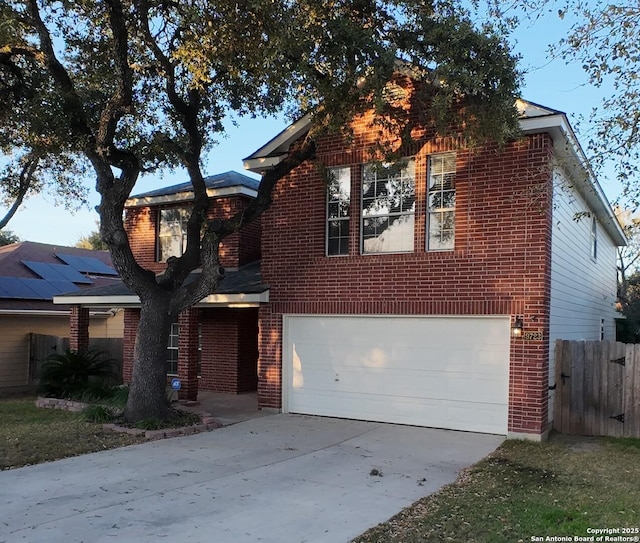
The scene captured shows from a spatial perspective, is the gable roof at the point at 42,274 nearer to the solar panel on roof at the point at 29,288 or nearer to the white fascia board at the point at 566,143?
the solar panel on roof at the point at 29,288

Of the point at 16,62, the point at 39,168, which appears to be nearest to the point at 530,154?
the point at 16,62

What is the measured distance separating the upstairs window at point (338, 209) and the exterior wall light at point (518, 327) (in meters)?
3.64

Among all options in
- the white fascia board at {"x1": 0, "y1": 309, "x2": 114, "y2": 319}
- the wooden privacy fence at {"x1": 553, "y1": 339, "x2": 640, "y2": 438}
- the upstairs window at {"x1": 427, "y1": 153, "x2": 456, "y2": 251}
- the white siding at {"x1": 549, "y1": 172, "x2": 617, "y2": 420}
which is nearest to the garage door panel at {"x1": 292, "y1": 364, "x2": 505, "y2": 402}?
the white siding at {"x1": 549, "y1": 172, "x2": 617, "y2": 420}

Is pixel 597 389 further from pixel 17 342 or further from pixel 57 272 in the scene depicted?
pixel 57 272

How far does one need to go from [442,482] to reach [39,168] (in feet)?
41.8

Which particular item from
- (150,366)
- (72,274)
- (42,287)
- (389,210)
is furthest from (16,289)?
(389,210)

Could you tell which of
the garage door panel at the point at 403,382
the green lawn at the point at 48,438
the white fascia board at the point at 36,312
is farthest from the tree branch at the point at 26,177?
the garage door panel at the point at 403,382

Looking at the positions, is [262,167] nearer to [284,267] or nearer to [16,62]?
[284,267]

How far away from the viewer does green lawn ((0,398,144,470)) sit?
836cm

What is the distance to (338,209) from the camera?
477 inches

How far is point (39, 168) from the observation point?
14961mm

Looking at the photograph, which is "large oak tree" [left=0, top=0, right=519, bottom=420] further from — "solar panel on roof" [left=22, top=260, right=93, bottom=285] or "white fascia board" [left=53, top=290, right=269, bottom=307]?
"solar panel on roof" [left=22, top=260, right=93, bottom=285]

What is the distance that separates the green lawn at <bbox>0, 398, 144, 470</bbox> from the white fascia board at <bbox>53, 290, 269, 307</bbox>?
336cm

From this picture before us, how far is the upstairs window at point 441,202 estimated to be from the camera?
10.8 meters
